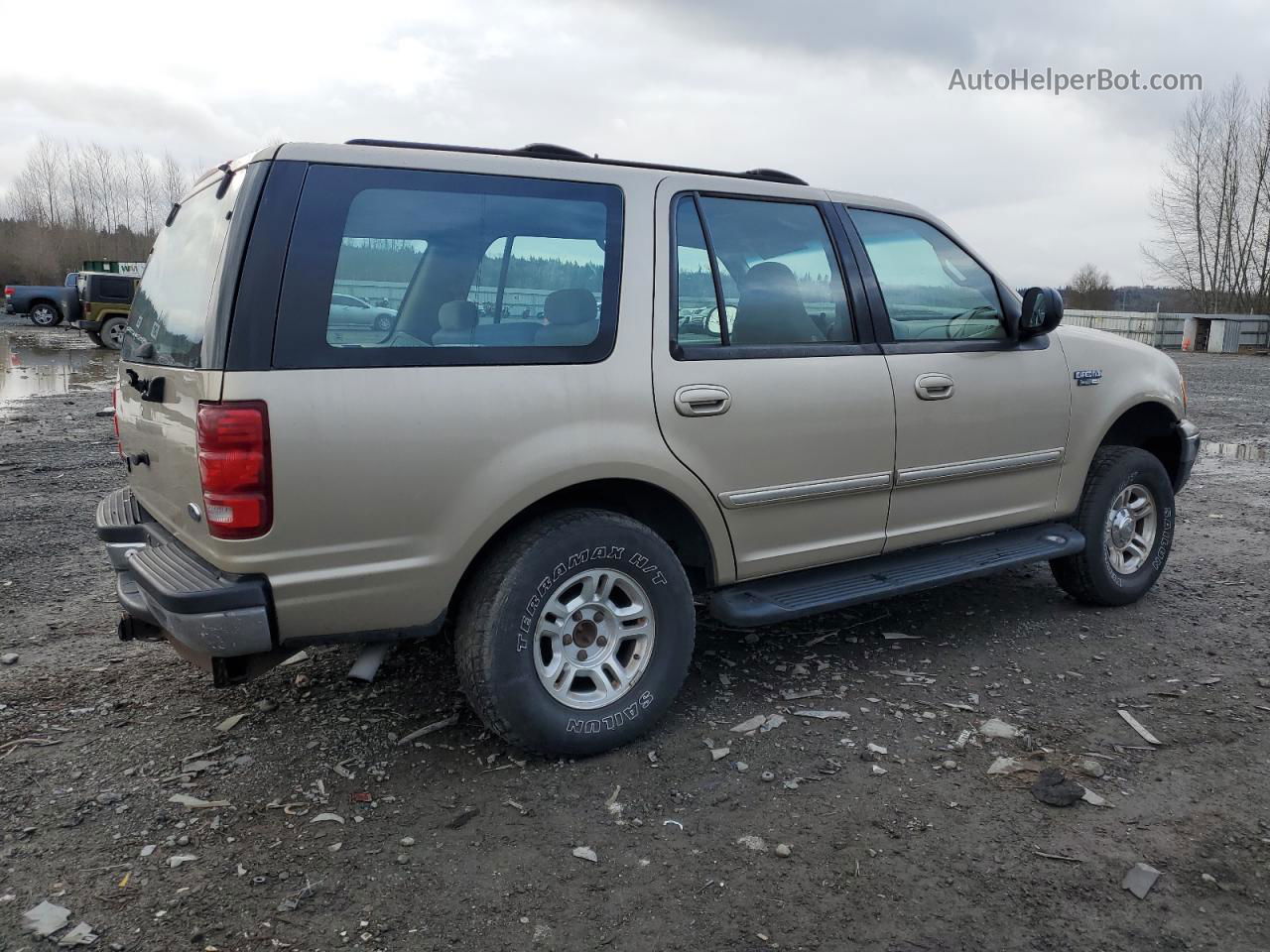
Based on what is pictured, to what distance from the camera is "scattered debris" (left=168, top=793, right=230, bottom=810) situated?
119 inches

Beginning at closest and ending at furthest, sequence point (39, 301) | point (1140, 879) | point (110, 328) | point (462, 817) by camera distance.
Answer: point (1140, 879) → point (462, 817) → point (110, 328) → point (39, 301)

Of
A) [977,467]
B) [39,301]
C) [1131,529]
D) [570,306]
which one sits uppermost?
[39,301]

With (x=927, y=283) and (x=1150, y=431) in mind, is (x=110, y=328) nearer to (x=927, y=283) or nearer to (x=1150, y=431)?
(x=927, y=283)

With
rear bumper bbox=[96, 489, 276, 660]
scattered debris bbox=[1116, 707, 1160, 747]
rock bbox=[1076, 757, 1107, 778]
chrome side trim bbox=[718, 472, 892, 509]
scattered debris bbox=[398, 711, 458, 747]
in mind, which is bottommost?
scattered debris bbox=[398, 711, 458, 747]

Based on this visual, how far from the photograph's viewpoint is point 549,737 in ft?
10.5

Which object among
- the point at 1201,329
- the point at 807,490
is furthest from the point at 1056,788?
the point at 1201,329

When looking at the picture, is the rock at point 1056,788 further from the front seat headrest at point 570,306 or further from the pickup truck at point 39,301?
the pickup truck at point 39,301

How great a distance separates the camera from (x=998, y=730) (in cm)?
356

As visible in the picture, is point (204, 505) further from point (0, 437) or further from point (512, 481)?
point (0, 437)

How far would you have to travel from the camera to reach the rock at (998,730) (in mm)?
3521

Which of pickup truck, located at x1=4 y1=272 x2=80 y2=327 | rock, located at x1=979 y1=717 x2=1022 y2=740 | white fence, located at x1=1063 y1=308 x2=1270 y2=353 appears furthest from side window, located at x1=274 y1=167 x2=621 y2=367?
pickup truck, located at x1=4 y1=272 x2=80 y2=327

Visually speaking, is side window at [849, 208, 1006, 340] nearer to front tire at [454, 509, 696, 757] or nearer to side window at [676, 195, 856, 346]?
side window at [676, 195, 856, 346]

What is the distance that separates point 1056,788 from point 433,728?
216 centimetres

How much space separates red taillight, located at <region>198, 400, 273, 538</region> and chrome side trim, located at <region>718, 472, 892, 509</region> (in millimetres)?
1569
